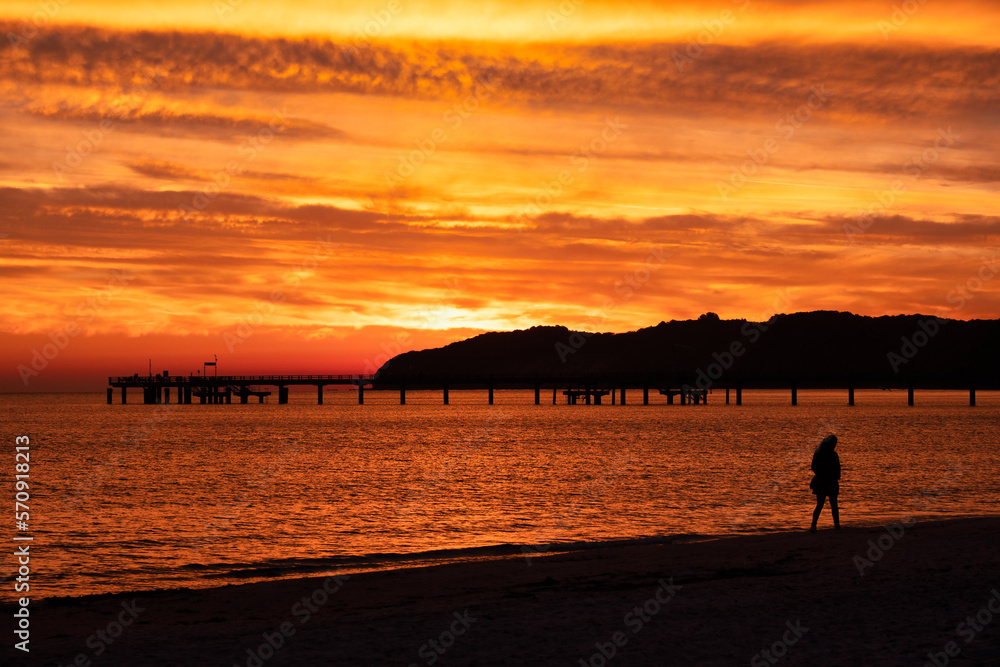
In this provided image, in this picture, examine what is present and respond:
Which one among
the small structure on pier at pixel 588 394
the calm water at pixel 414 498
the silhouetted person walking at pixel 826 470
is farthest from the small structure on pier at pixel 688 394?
the silhouetted person walking at pixel 826 470

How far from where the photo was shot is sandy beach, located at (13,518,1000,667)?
35.3 ft

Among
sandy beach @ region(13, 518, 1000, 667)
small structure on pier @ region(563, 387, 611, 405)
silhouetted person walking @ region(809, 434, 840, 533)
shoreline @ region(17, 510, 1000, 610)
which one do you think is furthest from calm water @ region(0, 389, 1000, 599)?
small structure on pier @ region(563, 387, 611, 405)

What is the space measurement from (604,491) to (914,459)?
22.7m

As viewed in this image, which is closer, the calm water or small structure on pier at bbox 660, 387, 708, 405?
the calm water

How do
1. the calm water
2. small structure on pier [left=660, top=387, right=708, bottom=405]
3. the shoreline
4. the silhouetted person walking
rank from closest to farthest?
the shoreline, the silhouetted person walking, the calm water, small structure on pier [left=660, top=387, right=708, bottom=405]

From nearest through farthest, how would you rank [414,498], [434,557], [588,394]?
[434,557], [414,498], [588,394]

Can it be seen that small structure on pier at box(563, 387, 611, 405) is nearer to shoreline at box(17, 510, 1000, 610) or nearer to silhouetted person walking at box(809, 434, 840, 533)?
shoreline at box(17, 510, 1000, 610)

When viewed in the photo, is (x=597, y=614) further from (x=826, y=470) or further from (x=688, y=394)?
(x=688, y=394)

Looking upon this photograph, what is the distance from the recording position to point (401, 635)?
1185 cm

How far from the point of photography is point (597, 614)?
12836 mm

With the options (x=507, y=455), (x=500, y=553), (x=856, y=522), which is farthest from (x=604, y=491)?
(x=507, y=455)

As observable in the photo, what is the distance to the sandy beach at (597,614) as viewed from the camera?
10.8m

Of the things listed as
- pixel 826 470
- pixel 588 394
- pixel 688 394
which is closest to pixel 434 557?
pixel 826 470

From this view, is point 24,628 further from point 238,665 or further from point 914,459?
point 914,459
